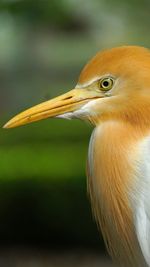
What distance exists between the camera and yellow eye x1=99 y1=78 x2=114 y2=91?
2.61 metres

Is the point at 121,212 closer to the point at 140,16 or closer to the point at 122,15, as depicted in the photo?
the point at 140,16

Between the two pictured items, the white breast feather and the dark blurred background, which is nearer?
the white breast feather

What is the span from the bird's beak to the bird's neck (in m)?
0.12

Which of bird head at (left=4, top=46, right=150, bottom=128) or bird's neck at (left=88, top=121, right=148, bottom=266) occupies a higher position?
bird head at (left=4, top=46, right=150, bottom=128)

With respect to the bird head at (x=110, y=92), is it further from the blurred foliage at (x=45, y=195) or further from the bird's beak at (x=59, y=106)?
the blurred foliage at (x=45, y=195)

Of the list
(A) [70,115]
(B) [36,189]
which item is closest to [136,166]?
(A) [70,115]

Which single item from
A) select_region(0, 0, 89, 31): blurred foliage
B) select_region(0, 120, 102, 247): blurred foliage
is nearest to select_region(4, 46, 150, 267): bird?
select_region(0, 120, 102, 247): blurred foliage

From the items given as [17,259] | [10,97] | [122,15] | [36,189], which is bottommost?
[17,259]

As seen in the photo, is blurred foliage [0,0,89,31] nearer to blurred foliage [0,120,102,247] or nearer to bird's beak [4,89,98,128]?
blurred foliage [0,120,102,247]

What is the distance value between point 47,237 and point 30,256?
0.17 metres

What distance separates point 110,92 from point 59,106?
21cm

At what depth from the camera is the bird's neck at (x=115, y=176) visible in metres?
2.65

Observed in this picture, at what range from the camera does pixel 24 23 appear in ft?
26.1

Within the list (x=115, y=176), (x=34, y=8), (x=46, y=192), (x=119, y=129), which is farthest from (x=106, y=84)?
(x=34, y=8)
